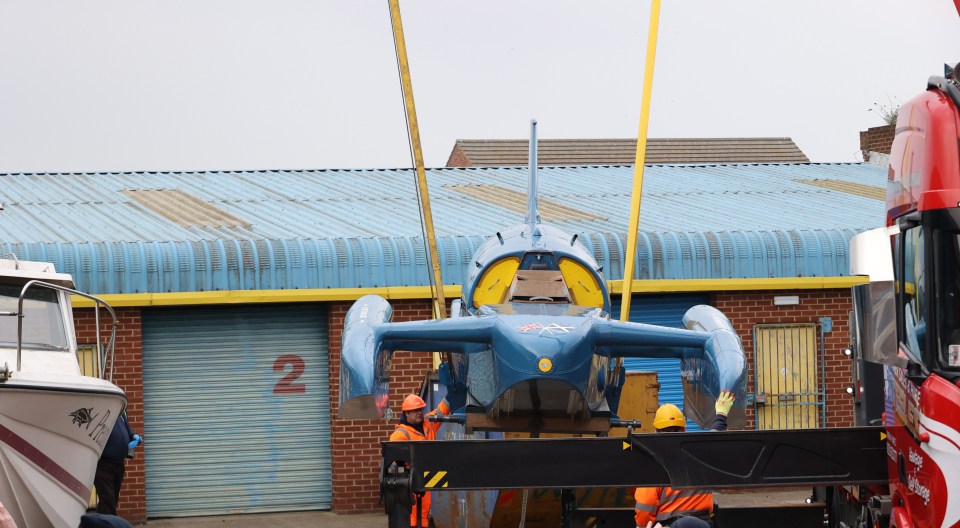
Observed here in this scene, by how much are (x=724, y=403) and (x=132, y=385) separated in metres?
10.1

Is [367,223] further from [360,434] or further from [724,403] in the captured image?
[724,403]

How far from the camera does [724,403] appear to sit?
10383 mm

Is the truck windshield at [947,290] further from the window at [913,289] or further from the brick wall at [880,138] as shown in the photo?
the brick wall at [880,138]

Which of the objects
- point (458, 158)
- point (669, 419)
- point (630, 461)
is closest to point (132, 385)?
point (669, 419)

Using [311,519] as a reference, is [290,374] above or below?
above

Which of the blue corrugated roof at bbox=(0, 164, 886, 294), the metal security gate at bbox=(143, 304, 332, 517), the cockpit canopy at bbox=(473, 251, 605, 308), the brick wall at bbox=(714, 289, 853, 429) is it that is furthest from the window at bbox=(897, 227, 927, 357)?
the metal security gate at bbox=(143, 304, 332, 517)

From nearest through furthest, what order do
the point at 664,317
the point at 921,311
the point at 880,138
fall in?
the point at 921,311, the point at 664,317, the point at 880,138

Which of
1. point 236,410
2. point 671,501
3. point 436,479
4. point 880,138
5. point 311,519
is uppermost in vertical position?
point 880,138

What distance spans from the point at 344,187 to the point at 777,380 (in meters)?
8.04

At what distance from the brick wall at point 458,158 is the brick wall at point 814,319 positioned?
59.7ft

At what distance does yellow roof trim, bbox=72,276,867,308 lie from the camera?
17984 mm

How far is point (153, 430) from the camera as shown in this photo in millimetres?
18438

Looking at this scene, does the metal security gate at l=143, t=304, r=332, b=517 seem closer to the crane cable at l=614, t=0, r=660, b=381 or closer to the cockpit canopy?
the crane cable at l=614, t=0, r=660, b=381

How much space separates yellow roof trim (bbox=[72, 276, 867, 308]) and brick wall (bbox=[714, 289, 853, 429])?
270mm
